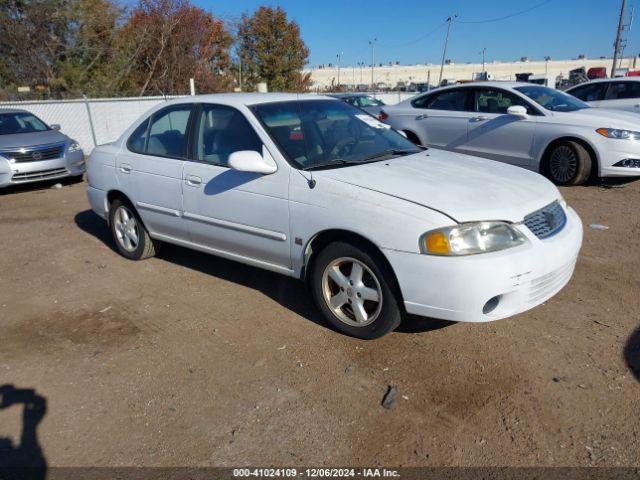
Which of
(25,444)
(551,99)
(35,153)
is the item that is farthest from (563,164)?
(35,153)

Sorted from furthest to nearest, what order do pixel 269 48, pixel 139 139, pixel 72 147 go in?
pixel 269 48, pixel 72 147, pixel 139 139

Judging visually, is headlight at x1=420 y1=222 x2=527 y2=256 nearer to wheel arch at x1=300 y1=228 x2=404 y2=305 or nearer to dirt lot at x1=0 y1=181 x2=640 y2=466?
wheel arch at x1=300 y1=228 x2=404 y2=305

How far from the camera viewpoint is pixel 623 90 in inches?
447

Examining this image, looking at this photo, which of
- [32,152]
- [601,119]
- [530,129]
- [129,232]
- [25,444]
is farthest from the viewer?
[32,152]

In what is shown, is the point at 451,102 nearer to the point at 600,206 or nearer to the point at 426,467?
the point at 600,206

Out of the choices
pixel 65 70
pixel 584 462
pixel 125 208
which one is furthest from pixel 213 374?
pixel 65 70

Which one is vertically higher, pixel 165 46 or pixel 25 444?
pixel 165 46

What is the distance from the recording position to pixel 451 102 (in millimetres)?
9078

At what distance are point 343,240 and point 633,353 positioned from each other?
1.96 metres

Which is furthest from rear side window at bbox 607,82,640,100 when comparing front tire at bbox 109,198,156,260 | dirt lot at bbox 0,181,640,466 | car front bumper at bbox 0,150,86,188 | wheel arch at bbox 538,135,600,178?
car front bumper at bbox 0,150,86,188

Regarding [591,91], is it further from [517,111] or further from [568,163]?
[517,111]

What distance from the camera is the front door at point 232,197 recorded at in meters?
3.97

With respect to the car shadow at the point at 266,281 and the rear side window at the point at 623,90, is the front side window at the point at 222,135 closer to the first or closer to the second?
the car shadow at the point at 266,281

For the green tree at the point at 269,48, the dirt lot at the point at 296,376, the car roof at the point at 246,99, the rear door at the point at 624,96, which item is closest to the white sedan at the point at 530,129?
the dirt lot at the point at 296,376
